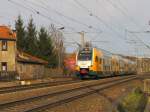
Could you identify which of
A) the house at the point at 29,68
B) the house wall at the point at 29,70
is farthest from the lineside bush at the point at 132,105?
the house wall at the point at 29,70

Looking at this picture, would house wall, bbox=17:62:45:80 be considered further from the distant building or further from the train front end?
the train front end

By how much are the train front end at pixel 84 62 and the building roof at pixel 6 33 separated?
20.3 metres


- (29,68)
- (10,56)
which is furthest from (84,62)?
(29,68)

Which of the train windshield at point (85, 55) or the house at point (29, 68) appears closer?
the train windshield at point (85, 55)

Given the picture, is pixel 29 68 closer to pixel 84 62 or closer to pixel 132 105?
pixel 84 62

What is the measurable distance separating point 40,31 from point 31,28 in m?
4.50

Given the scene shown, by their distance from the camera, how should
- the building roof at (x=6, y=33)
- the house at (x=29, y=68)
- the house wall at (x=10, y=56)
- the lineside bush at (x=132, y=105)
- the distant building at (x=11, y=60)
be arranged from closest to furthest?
the lineside bush at (x=132, y=105), the distant building at (x=11, y=60), the house wall at (x=10, y=56), the building roof at (x=6, y=33), the house at (x=29, y=68)

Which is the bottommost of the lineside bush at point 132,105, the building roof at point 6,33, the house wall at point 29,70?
the lineside bush at point 132,105

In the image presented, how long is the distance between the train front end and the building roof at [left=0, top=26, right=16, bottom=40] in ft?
66.7

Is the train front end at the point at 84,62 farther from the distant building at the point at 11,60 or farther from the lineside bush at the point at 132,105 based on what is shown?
the lineside bush at the point at 132,105

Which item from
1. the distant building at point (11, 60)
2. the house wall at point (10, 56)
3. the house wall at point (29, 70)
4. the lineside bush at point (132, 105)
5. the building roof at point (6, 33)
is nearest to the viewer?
the lineside bush at point (132, 105)

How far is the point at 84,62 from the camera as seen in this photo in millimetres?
48438

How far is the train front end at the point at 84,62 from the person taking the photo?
4806 centimetres

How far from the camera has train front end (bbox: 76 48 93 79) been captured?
48062mm
